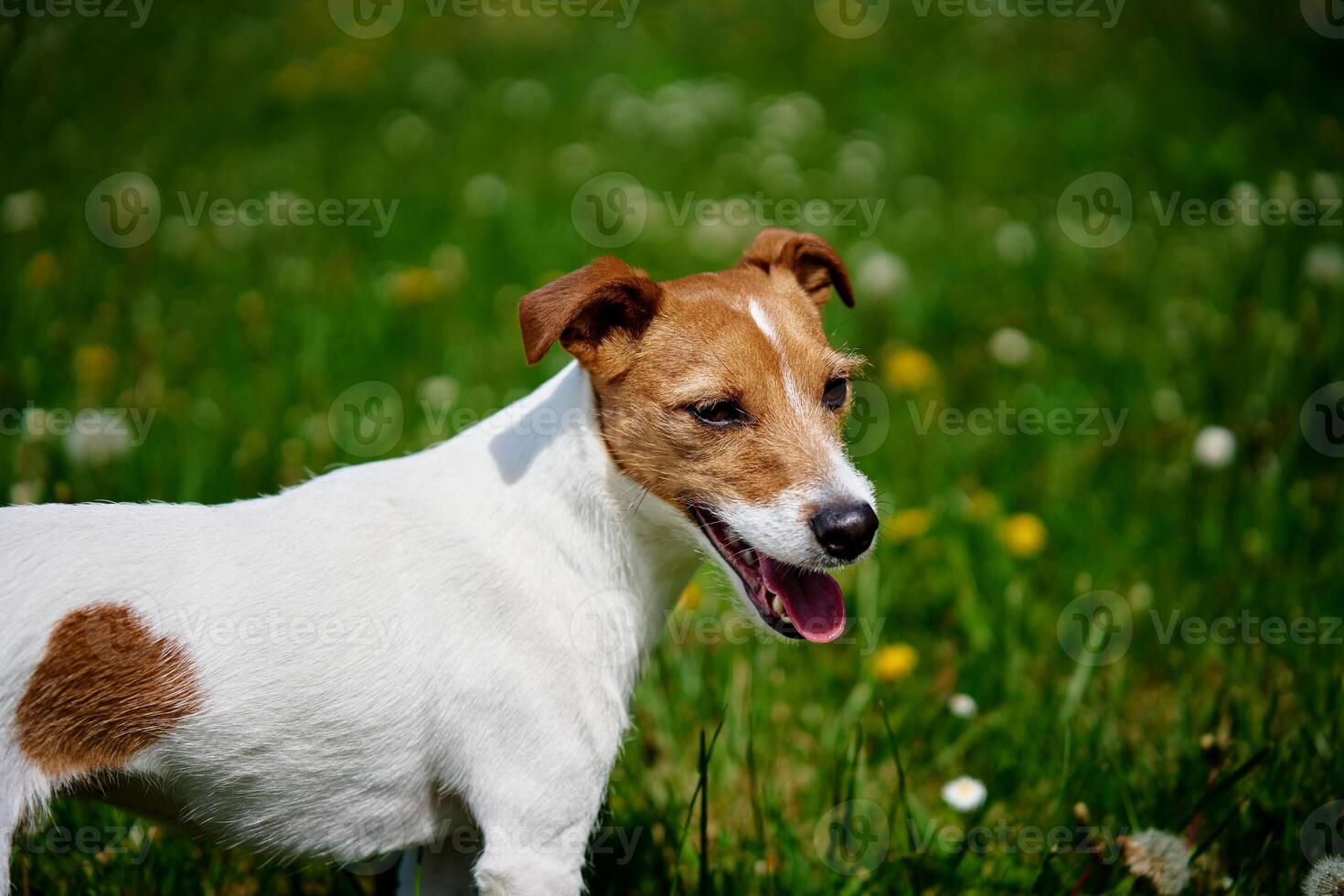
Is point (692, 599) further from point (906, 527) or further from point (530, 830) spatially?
point (530, 830)

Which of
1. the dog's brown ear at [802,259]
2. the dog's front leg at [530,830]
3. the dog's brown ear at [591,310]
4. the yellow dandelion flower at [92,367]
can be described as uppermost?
the yellow dandelion flower at [92,367]

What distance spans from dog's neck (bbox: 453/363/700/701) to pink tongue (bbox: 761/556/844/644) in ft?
0.73

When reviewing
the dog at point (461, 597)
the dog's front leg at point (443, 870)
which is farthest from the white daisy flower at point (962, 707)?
the dog's front leg at point (443, 870)

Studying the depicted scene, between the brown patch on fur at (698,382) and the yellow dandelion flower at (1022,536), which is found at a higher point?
the brown patch on fur at (698,382)

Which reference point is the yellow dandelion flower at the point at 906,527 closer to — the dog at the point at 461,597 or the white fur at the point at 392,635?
the dog at the point at 461,597

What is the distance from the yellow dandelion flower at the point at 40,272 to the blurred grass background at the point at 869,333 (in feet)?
0.05

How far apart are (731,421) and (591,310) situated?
441 mm

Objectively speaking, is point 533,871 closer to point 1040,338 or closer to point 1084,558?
point 1084,558

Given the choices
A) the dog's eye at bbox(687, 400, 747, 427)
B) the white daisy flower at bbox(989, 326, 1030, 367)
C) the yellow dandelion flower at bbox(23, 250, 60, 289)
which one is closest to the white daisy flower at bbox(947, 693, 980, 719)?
the dog's eye at bbox(687, 400, 747, 427)

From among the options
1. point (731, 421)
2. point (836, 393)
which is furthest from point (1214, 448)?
point (731, 421)

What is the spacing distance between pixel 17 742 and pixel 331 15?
913 cm

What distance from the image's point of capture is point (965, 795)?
126 inches

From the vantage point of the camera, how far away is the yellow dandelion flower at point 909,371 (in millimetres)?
5285

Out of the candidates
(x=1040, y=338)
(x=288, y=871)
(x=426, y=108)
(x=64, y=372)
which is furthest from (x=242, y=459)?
(x=426, y=108)
